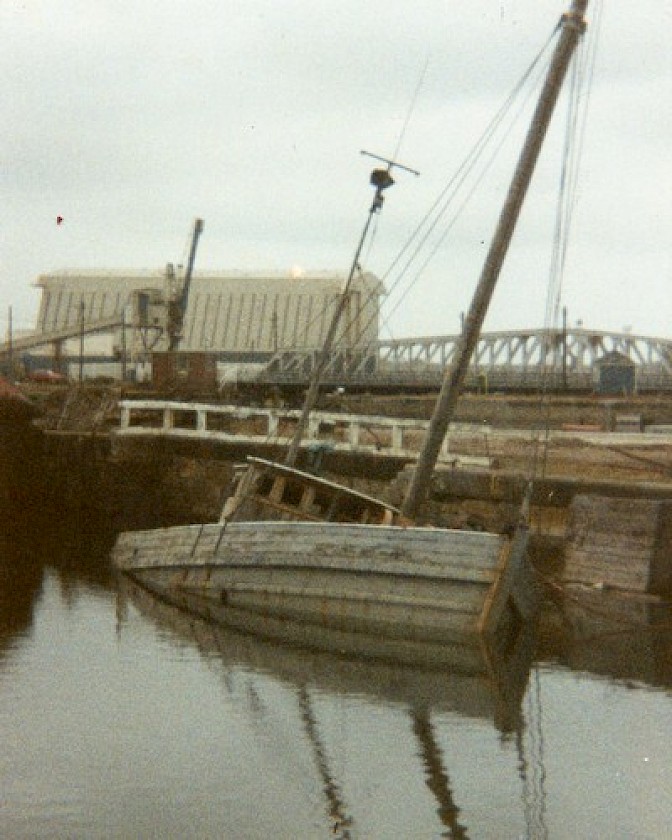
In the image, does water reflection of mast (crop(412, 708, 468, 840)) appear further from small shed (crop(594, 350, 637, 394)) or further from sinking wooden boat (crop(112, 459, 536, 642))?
small shed (crop(594, 350, 637, 394))

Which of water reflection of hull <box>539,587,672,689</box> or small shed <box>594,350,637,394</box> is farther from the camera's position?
small shed <box>594,350,637,394</box>

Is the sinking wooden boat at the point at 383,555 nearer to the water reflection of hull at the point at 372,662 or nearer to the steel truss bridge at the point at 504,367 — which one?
→ the water reflection of hull at the point at 372,662

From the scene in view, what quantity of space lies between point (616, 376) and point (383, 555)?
1650 inches

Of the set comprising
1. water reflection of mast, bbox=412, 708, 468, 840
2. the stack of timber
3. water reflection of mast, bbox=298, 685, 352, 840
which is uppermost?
the stack of timber

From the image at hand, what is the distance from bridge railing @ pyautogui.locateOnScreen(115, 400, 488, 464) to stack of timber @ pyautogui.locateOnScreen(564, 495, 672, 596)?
15.3 feet

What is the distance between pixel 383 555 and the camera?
1842 cm

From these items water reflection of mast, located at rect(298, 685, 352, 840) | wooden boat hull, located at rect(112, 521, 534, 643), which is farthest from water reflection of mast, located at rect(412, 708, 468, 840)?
wooden boat hull, located at rect(112, 521, 534, 643)

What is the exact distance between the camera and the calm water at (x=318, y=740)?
11.0 metres

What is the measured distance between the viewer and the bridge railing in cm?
2942

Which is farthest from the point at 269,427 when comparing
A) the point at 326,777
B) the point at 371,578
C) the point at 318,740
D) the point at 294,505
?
the point at 326,777

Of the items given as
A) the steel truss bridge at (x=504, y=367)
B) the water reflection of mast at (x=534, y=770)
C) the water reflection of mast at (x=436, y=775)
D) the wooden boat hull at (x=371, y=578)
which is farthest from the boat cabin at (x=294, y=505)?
the steel truss bridge at (x=504, y=367)

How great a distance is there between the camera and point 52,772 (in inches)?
482

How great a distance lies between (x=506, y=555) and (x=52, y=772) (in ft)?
24.5

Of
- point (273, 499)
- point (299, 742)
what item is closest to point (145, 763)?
point (299, 742)
